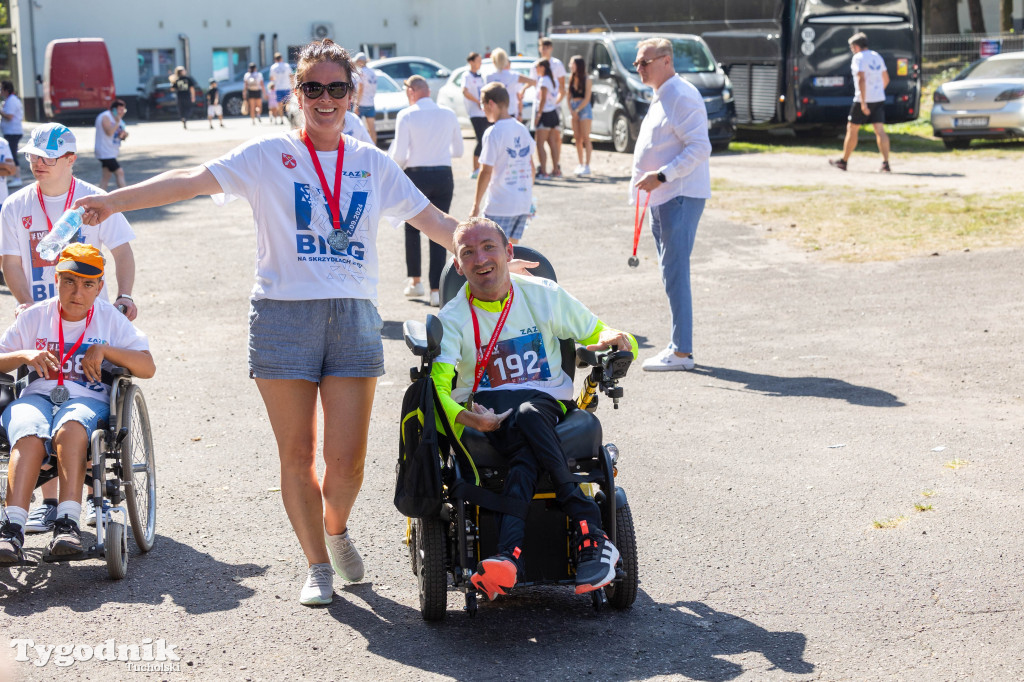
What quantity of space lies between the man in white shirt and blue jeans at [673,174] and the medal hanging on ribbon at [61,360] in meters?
4.10

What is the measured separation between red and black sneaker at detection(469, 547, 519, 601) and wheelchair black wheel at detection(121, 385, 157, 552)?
174 centimetres

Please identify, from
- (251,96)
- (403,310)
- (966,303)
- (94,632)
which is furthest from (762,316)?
(251,96)

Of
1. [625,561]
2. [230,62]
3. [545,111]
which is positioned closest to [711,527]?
[625,561]

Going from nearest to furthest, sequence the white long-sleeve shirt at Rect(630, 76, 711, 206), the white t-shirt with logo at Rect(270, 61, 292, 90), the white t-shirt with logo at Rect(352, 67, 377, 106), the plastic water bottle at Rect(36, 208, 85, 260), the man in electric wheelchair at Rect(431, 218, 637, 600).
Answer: the man in electric wheelchair at Rect(431, 218, 637, 600)
the plastic water bottle at Rect(36, 208, 85, 260)
the white long-sleeve shirt at Rect(630, 76, 711, 206)
the white t-shirt with logo at Rect(352, 67, 377, 106)
the white t-shirt with logo at Rect(270, 61, 292, 90)

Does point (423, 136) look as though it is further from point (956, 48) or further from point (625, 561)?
point (956, 48)

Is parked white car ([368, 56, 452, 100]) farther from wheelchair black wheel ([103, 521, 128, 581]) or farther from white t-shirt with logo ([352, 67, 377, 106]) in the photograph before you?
wheelchair black wheel ([103, 521, 128, 581])

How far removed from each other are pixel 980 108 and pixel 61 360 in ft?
63.3

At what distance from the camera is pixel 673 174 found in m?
8.05

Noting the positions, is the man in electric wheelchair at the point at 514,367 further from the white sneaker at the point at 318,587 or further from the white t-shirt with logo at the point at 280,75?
the white t-shirt with logo at the point at 280,75

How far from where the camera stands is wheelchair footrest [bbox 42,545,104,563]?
4.64 meters

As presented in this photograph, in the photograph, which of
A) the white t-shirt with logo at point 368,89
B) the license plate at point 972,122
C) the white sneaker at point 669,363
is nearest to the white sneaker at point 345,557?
the white sneaker at point 669,363

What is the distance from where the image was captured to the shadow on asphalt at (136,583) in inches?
184

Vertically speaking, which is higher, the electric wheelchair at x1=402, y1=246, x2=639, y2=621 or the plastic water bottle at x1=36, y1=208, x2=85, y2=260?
the plastic water bottle at x1=36, y1=208, x2=85, y2=260

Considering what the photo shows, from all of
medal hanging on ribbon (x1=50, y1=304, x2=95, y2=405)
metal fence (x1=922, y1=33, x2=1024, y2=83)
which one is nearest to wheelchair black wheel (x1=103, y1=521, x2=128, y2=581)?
medal hanging on ribbon (x1=50, y1=304, x2=95, y2=405)
